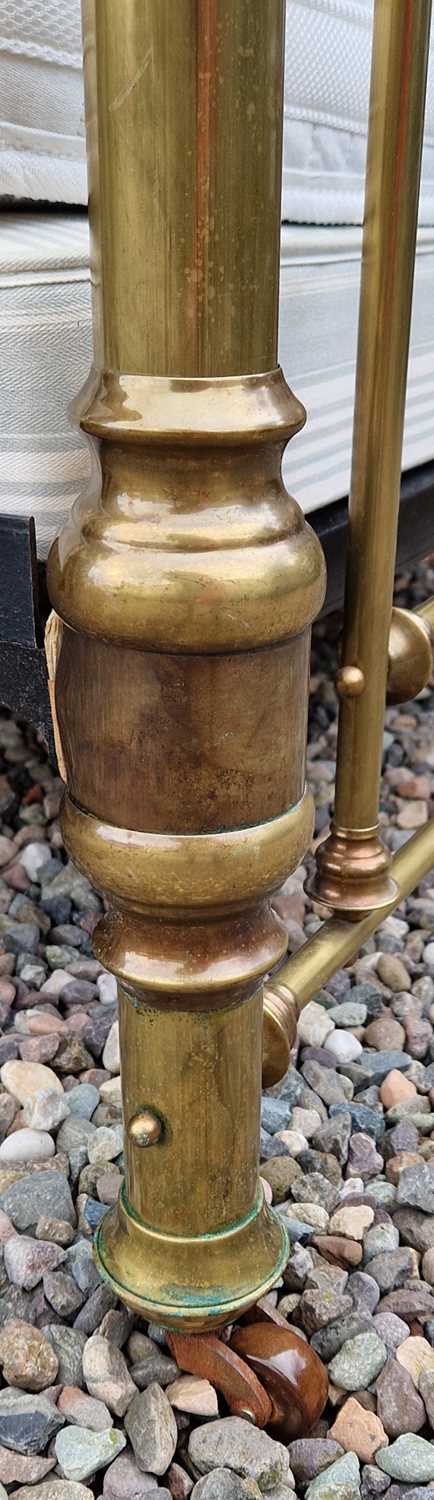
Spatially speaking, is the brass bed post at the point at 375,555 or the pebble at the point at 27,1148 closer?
the brass bed post at the point at 375,555

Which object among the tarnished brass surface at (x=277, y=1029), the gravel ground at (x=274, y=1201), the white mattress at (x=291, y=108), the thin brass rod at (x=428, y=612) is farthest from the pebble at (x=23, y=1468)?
the white mattress at (x=291, y=108)

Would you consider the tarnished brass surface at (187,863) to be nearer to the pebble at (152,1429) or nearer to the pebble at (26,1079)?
the pebble at (152,1429)

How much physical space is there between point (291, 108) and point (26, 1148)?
2.00ft

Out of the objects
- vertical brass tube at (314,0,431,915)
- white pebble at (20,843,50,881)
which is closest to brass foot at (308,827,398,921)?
vertical brass tube at (314,0,431,915)

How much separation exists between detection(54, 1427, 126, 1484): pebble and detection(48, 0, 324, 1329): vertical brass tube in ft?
0.66

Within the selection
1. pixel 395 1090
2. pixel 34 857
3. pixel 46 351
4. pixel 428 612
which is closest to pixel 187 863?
pixel 46 351

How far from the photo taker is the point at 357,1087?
886 millimetres

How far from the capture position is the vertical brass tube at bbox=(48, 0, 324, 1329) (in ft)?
1.42

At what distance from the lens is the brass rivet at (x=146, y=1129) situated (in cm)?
58

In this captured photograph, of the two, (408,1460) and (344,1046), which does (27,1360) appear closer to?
(408,1460)

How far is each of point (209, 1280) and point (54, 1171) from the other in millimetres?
177

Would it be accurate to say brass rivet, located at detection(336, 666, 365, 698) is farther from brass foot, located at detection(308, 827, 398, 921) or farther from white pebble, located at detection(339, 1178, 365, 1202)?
white pebble, located at detection(339, 1178, 365, 1202)

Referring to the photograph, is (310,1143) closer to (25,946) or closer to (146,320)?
(25,946)

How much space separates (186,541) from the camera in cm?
45
